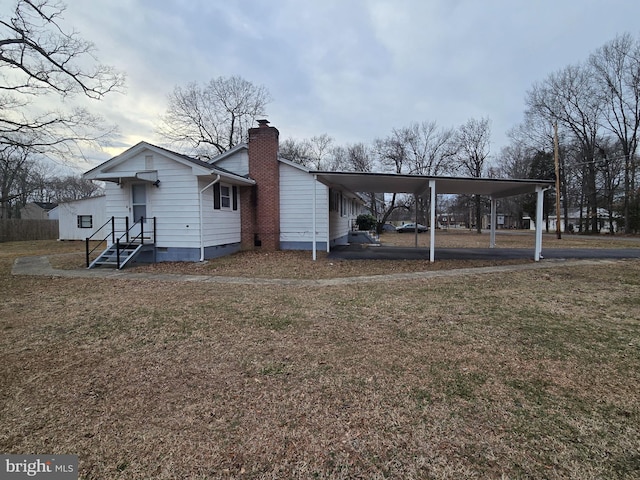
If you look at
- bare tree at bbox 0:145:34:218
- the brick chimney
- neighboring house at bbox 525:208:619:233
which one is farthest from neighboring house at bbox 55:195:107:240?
neighboring house at bbox 525:208:619:233

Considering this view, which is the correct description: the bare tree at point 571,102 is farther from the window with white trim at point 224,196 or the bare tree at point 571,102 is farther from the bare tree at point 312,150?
the window with white trim at point 224,196

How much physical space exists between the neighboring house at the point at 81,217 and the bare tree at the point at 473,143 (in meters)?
34.1

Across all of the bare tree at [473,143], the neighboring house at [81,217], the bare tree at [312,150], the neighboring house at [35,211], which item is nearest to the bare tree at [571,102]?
the bare tree at [473,143]

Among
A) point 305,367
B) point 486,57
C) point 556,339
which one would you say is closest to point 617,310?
point 556,339

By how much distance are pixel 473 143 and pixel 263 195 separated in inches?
1207

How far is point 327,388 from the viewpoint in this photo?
9.70 feet

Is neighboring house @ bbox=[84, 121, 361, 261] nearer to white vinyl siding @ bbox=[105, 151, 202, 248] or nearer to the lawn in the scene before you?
white vinyl siding @ bbox=[105, 151, 202, 248]

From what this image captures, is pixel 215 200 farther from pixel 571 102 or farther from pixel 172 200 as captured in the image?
pixel 571 102

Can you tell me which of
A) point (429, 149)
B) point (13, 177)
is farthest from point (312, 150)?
point (13, 177)

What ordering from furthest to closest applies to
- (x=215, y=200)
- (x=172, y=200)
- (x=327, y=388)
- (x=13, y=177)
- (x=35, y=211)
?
(x=35, y=211)
(x=13, y=177)
(x=215, y=200)
(x=172, y=200)
(x=327, y=388)

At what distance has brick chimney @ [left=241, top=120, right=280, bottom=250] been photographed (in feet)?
44.7

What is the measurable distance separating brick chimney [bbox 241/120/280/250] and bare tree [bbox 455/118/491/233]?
28.7 m

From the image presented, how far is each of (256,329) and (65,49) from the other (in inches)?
608

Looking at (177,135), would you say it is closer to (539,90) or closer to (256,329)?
(256,329)
